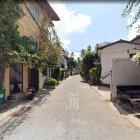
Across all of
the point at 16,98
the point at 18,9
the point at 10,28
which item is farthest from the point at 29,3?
the point at 16,98

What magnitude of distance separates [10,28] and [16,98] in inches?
182

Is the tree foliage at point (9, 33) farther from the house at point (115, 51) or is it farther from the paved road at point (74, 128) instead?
the house at point (115, 51)

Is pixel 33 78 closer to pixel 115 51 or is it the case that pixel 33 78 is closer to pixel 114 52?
pixel 114 52

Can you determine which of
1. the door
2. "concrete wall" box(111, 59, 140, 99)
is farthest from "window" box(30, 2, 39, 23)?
"concrete wall" box(111, 59, 140, 99)

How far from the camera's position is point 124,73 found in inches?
271

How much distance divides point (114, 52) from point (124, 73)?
7.05 metres

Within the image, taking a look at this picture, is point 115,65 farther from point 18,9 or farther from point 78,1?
point 18,9

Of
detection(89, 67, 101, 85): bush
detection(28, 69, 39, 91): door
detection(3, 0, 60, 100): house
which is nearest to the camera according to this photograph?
detection(3, 0, 60, 100): house

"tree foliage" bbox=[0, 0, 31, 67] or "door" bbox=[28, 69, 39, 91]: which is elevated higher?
"tree foliage" bbox=[0, 0, 31, 67]

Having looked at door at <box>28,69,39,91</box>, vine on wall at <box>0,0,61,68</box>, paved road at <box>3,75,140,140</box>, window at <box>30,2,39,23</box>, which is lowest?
paved road at <box>3,75,140,140</box>

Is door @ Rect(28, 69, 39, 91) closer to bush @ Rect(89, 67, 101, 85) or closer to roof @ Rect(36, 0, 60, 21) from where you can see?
bush @ Rect(89, 67, 101, 85)

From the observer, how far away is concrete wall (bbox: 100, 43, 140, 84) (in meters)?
12.3

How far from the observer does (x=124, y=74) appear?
6887 millimetres

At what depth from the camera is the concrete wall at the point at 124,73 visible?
266 inches
